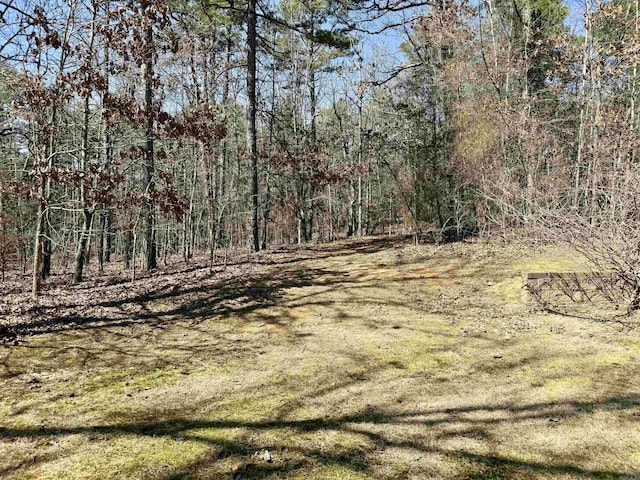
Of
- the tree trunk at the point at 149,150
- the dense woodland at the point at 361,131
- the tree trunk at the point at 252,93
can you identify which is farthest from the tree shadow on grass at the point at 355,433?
the tree trunk at the point at 252,93

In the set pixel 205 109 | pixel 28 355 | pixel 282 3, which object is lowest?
pixel 28 355

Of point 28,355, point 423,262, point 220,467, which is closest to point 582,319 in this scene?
point 423,262

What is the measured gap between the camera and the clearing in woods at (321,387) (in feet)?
8.12

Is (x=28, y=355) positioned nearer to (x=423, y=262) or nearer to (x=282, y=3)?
(x=423, y=262)

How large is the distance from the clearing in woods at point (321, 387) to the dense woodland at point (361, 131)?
1.61 metres

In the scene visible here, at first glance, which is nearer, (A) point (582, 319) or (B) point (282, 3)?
(A) point (582, 319)

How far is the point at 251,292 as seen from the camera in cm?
774

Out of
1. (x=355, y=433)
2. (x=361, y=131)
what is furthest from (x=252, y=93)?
(x=355, y=433)

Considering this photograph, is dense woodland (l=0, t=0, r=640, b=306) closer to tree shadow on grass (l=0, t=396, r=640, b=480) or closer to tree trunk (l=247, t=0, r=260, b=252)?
tree trunk (l=247, t=0, r=260, b=252)

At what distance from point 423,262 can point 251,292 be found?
411 cm

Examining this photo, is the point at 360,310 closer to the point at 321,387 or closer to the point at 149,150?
the point at 321,387

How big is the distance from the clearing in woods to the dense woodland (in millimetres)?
1610

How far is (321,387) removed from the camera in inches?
142

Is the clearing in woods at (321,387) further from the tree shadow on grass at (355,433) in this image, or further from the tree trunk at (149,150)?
the tree trunk at (149,150)
